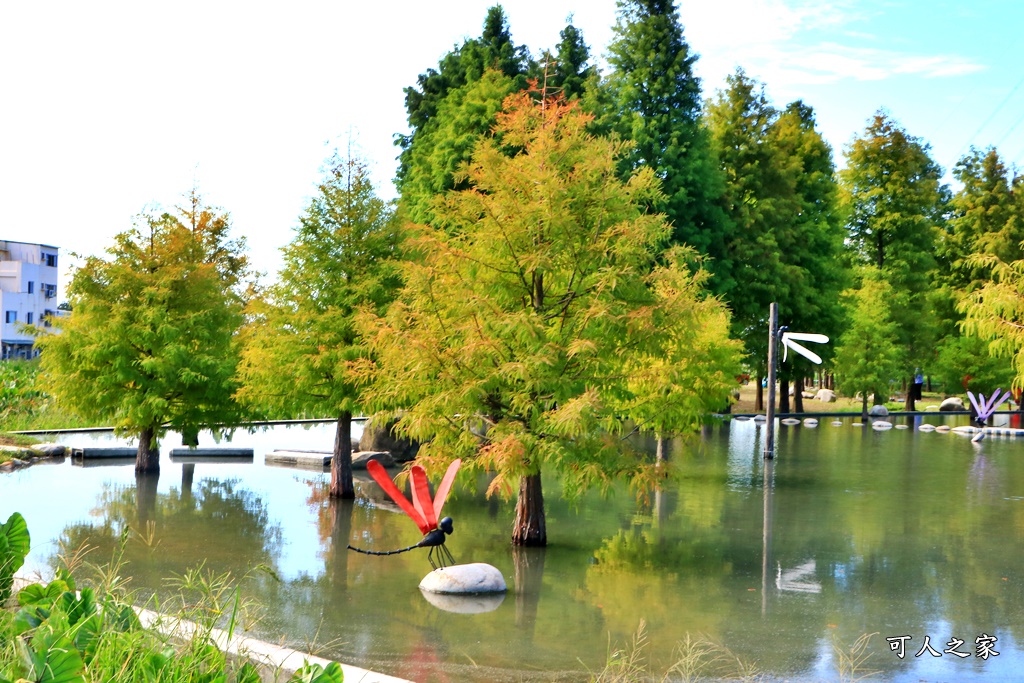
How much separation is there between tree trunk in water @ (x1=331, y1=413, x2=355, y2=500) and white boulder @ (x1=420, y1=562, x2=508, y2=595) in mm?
7644

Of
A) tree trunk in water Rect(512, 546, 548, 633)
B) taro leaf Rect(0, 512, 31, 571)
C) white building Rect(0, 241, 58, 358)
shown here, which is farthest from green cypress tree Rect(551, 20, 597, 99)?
white building Rect(0, 241, 58, 358)

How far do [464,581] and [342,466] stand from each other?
810 centimetres

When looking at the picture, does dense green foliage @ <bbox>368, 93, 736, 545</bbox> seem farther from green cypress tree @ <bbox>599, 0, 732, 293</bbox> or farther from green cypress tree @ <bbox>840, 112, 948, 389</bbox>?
green cypress tree @ <bbox>840, 112, 948, 389</bbox>

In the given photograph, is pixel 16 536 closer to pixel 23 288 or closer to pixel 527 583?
pixel 527 583

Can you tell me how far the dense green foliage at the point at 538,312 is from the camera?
13.5 meters

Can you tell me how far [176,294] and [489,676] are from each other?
50.1 feet

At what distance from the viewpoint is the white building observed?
203 feet

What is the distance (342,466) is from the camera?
63.2 ft

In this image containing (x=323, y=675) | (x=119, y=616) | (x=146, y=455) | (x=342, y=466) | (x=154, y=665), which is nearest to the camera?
(x=154, y=665)

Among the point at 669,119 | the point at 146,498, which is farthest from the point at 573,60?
the point at 146,498

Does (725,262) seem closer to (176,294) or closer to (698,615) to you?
(176,294)

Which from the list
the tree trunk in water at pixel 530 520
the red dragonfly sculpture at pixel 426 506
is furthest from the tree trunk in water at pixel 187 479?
the red dragonfly sculpture at pixel 426 506

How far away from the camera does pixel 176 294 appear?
847 inches

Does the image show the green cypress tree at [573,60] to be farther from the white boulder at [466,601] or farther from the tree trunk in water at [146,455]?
the white boulder at [466,601]
